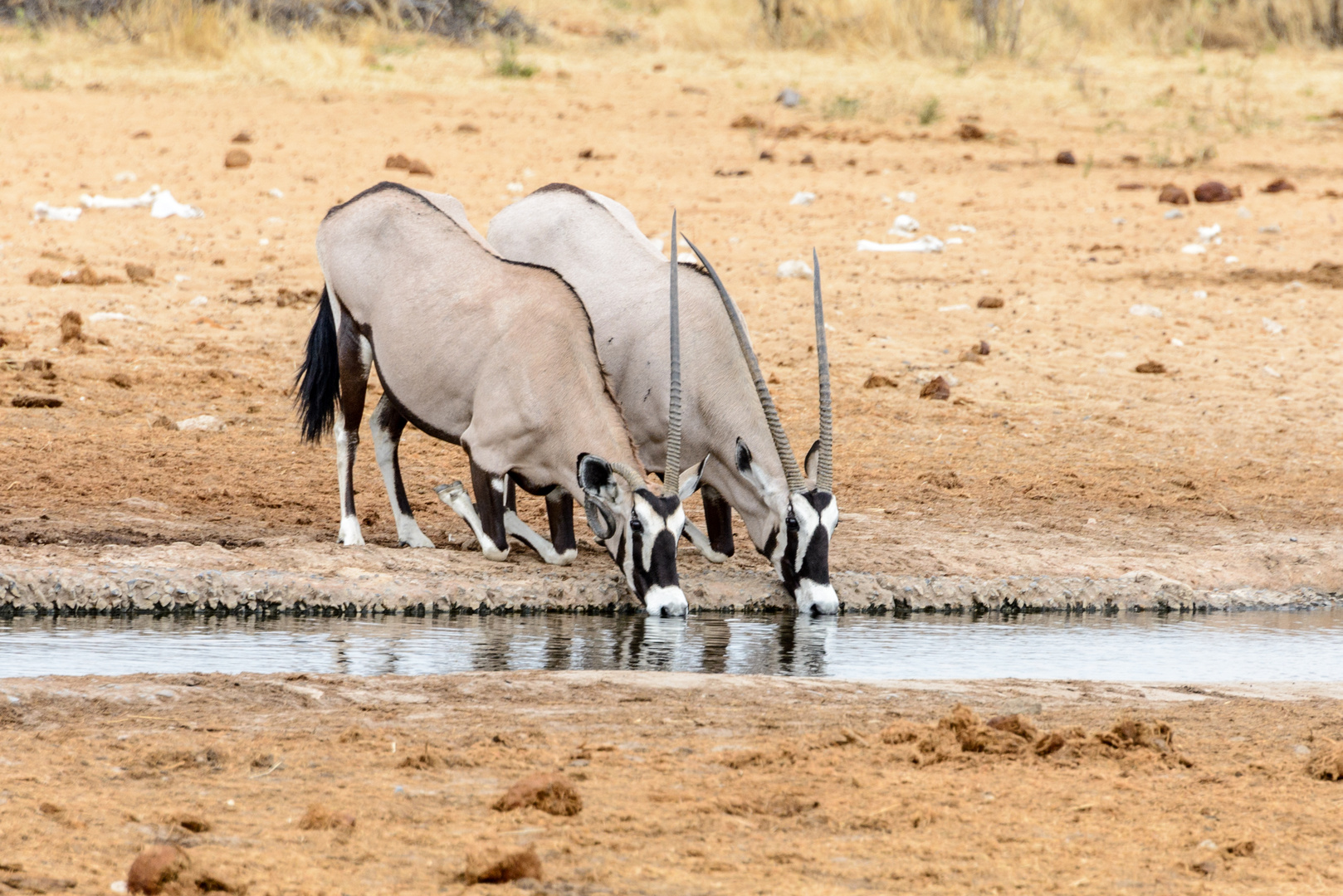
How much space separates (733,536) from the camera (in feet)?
24.0

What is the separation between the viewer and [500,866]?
3018 millimetres

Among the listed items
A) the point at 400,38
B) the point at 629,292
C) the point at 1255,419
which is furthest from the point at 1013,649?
the point at 400,38

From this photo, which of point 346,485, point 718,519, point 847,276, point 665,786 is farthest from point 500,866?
point 847,276

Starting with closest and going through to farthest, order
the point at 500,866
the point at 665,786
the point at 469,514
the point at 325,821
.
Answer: the point at 500,866 < the point at 325,821 < the point at 665,786 < the point at 469,514

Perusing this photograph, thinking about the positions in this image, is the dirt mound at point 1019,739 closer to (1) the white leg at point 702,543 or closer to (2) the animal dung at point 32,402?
(1) the white leg at point 702,543

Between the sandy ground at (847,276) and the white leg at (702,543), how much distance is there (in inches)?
8.3

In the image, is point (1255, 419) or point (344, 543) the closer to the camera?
point (344, 543)

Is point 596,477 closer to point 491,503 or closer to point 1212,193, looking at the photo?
point 491,503

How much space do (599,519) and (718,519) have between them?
0.78m

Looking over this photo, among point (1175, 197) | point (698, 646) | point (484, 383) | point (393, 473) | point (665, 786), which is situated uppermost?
point (1175, 197)

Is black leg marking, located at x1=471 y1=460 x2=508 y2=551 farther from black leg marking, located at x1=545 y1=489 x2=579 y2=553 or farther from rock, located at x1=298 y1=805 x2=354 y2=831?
rock, located at x1=298 y1=805 x2=354 y2=831

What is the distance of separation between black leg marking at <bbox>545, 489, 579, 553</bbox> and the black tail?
1.25m

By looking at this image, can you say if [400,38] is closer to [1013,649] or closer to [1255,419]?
[1255,419]

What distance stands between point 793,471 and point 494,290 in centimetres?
133
